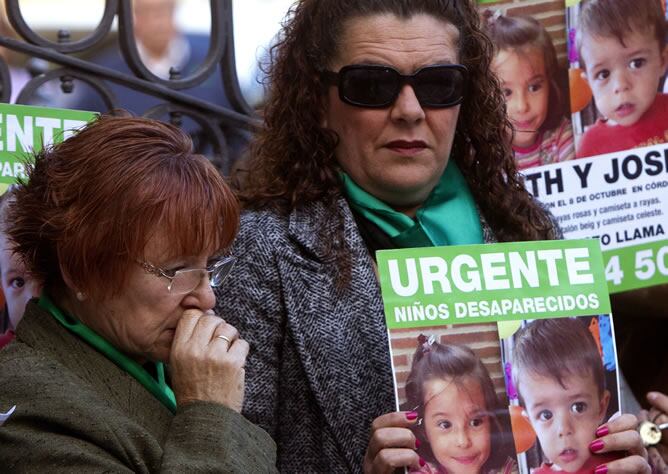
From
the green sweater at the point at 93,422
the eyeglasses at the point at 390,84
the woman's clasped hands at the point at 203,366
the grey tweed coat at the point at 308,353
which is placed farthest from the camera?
the eyeglasses at the point at 390,84

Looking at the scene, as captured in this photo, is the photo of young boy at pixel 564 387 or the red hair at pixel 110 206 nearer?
the red hair at pixel 110 206

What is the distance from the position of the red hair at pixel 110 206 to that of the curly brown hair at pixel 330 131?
577 mm

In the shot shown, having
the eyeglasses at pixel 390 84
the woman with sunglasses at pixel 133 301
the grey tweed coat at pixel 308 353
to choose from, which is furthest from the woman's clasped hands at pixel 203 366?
the eyeglasses at pixel 390 84

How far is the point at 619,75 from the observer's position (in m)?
3.80

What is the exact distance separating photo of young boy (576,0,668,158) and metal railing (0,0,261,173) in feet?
3.06

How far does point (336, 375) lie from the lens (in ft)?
9.91

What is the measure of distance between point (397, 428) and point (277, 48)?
3.69 feet

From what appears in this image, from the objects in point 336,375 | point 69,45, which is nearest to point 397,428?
point 336,375

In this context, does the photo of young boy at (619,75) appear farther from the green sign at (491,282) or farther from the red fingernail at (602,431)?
the red fingernail at (602,431)

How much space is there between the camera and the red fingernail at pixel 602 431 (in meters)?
2.87

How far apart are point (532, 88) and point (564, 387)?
117 centimetres

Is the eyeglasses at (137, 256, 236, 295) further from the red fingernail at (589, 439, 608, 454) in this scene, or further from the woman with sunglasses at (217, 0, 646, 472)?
the red fingernail at (589, 439, 608, 454)

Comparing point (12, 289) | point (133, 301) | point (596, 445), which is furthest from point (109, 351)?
point (596, 445)

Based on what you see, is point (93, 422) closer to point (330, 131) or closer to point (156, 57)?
point (330, 131)
